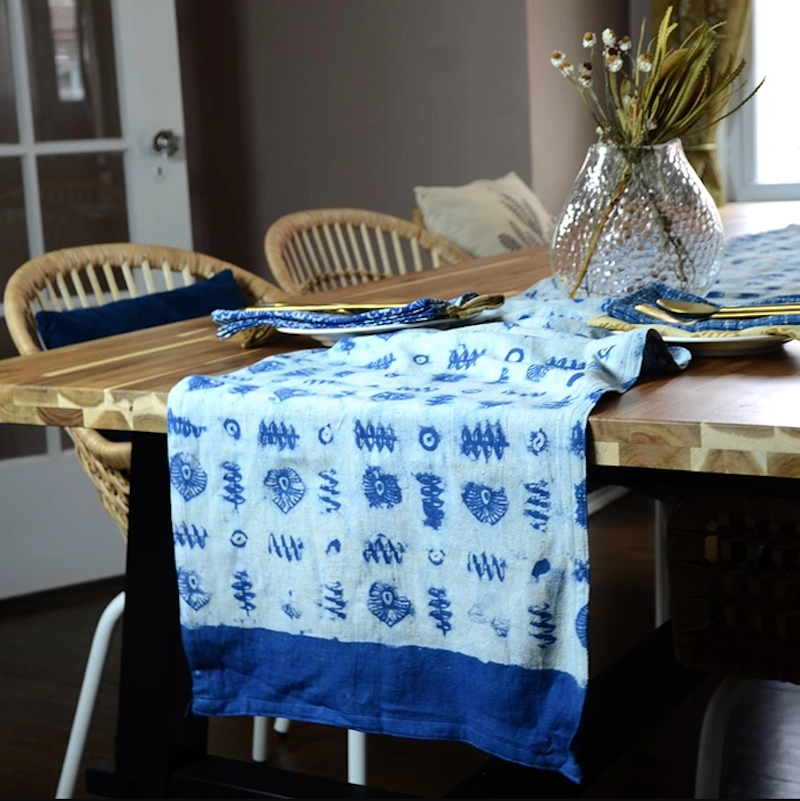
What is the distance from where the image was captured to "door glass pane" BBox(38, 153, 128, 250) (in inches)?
117

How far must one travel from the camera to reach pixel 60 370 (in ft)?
4.33

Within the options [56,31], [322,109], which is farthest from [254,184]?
[56,31]

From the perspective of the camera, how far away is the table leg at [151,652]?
1.33 metres

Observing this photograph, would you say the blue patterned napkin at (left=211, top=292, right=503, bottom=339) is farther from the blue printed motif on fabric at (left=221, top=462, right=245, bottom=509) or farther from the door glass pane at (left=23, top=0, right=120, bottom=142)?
the door glass pane at (left=23, top=0, right=120, bottom=142)

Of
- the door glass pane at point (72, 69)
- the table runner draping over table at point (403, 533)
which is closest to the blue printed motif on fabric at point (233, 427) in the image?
the table runner draping over table at point (403, 533)

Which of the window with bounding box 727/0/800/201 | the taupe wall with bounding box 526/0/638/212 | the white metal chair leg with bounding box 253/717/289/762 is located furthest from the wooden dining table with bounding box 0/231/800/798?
the window with bounding box 727/0/800/201

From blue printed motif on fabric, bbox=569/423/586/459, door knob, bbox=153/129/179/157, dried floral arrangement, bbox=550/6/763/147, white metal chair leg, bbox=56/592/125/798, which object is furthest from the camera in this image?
door knob, bbox=153/129/179/157

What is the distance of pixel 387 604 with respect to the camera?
1.10 m

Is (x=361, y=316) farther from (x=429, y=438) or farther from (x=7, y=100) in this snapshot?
(x=7, y=100)

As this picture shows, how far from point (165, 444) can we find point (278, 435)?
268mm

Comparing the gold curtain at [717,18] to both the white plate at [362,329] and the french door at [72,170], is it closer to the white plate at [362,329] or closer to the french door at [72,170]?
the french door at [72,170]

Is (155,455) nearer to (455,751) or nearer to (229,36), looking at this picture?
(455,751)

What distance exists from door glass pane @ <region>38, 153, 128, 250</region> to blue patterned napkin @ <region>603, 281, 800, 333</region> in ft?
6.19

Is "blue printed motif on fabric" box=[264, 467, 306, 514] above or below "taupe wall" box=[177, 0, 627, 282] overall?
below
